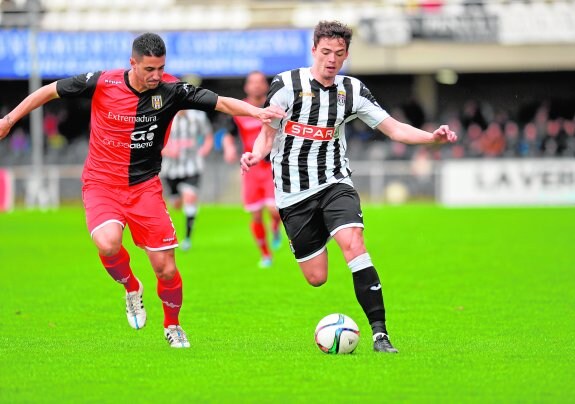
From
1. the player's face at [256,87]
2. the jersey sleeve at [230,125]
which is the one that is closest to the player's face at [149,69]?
the player's face at [256,87]

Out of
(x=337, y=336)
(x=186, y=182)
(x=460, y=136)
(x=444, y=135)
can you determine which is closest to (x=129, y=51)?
(x=460, y=136)

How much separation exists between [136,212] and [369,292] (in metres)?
1.79

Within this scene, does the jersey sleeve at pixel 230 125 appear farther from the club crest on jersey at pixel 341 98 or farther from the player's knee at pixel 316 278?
the club crest on jersey at pixel 341 98

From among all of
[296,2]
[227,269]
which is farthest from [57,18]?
[227,269]

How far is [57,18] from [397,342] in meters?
30.9

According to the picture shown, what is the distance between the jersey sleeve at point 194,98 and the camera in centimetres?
820

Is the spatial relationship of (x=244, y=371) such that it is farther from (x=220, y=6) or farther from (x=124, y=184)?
(x=220, y=6)

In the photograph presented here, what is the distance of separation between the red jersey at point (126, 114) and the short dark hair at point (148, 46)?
413 mm

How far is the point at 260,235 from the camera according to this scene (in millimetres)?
15539

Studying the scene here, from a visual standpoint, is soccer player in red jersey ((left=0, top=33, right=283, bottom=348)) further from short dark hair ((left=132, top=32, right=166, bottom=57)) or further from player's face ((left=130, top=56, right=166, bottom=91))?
short dark hair ((left=132, top=32, right=166, bottom=57))

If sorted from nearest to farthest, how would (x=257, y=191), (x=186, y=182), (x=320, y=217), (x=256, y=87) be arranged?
(x=320, y=217) < (x=256, y=87) < (x=257, y=191) < (x=186, y=182)

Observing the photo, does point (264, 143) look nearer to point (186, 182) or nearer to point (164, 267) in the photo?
point (164, 267)

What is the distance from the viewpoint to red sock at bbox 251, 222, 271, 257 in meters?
15.5

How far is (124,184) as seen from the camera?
8375mm
